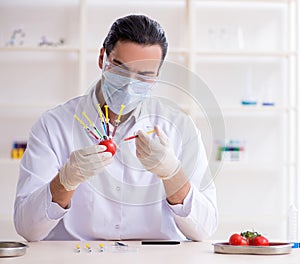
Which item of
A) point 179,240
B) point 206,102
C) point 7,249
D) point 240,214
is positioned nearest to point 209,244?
point 179,240

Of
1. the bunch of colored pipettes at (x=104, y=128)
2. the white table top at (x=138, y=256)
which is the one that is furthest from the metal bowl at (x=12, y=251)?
the bunch of colored pipettes at (x=104, y=128)

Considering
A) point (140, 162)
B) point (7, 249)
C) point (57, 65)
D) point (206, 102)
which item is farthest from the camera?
point (57, 65)

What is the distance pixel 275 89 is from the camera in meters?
4.39

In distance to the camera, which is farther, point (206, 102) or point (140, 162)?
point (140, 162)

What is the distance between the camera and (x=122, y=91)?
1.70 meters

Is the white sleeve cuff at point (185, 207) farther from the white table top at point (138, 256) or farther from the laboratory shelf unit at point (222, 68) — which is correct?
the laboratory shelf unit at point (222, 68)

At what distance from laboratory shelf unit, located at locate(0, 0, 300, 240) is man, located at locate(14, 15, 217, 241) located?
6.80ft

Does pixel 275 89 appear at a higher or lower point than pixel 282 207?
higher

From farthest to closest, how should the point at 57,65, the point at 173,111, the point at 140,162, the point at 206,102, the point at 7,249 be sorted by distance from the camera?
the point at 57,65, the point at 173,111, the point at 140,162, the point at 206,102, the point at 7,249

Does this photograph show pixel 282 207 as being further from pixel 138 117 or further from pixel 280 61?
pixel 138 117

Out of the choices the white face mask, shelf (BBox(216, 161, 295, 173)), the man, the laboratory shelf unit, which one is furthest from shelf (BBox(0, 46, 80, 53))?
the white face mask

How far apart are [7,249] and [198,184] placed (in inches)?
25.8

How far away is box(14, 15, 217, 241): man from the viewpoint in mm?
1735

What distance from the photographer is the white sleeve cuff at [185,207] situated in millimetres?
1870
